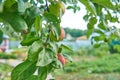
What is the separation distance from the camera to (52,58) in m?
0.80

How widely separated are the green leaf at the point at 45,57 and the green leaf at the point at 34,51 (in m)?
0.01

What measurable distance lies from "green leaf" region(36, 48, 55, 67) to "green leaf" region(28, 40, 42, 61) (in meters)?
0.01

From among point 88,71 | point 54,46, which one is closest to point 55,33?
point 54,46

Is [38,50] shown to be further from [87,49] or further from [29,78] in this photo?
[87,49]

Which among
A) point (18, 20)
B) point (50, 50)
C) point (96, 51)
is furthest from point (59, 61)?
point (96, 51)

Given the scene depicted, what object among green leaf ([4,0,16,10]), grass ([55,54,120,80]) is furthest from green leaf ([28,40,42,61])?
grass ([55,54,120,80])

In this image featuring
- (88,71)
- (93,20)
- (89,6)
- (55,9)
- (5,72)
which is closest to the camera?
(89,6)

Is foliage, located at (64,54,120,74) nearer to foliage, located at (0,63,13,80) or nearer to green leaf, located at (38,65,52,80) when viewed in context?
foliage, located at (0,63,13,80)

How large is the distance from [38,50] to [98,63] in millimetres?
9776

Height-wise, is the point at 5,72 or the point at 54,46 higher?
the point at 54,46

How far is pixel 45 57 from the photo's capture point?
0.78m

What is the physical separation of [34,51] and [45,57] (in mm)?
30

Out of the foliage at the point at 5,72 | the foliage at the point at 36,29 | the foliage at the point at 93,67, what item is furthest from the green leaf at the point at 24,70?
the foliage at the point at 93,67

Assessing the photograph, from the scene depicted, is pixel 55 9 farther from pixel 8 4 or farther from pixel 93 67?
pixel 93 67
